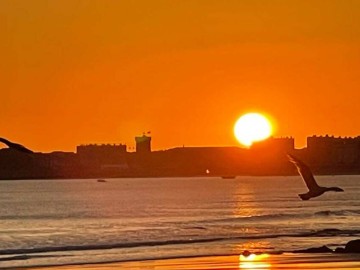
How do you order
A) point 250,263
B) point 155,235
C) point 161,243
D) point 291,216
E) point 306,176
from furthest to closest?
point 291,216 → point 155,235 → point 161,243 → point 250,263 → point 306,176

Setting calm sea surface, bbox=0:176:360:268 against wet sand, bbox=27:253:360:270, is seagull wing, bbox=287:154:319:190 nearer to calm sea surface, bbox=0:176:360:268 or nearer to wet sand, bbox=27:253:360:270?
wet sand, bbox=27:253:360:270

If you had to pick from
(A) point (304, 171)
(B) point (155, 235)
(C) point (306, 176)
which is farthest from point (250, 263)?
(B) point (155, 235)

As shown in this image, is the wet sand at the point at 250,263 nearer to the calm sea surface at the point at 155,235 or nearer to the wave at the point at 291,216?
the calm sea surface at the point at 155,235

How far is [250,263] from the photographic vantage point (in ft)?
140

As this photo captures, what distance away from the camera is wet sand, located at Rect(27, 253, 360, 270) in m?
40.0

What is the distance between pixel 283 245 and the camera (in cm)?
5416

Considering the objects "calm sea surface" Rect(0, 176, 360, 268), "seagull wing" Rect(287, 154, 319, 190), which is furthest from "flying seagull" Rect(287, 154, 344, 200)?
"calm sea surface" Rect(0, 176, 360, 268)

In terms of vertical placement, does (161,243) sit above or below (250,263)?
above

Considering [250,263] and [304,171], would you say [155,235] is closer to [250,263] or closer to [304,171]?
[250,263]

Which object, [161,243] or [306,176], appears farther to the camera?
[161,243]

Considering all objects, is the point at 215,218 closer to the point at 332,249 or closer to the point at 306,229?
the point at 306,229

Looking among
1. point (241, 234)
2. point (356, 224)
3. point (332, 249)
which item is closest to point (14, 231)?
point (241, 234)

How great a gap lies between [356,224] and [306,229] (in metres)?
7.03

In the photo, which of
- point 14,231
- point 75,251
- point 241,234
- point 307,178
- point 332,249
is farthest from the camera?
point 14,231
